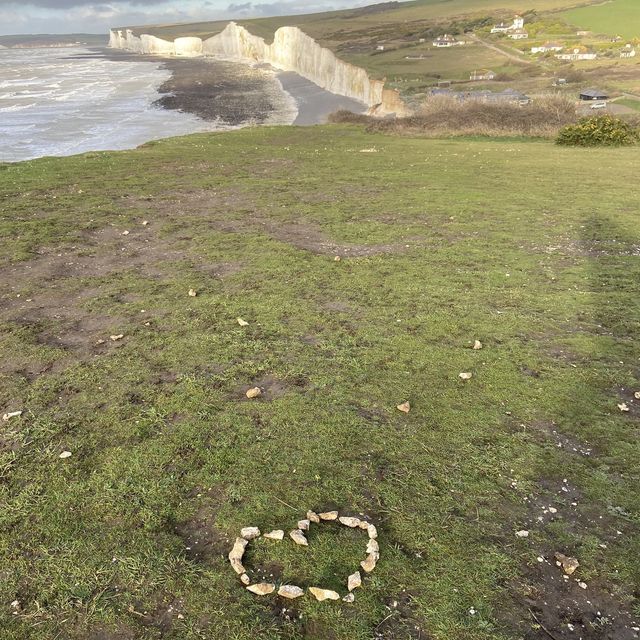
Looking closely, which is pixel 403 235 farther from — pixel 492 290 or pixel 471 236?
pixel 492 290

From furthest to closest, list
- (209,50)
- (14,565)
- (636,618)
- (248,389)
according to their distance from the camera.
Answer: (209,50) → (248,389) → (14,565) → (636,618)

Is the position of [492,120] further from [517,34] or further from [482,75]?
[517,34]

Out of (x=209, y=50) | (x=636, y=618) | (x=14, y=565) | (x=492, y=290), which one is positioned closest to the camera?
(x=636, y=618)

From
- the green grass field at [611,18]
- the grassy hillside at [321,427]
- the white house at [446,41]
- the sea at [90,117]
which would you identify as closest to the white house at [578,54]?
the green grass field at [611,18]

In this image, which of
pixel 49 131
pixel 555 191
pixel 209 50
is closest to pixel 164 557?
pixel 555 191

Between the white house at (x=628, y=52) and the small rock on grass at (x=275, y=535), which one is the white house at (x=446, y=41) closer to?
the white house at (x=628, y=52)

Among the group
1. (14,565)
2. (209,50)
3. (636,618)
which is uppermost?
(209,50)

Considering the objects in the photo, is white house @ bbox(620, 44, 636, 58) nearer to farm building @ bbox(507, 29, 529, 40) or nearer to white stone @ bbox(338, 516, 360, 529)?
farm building @ bbox(507, 29, 529, 40)
